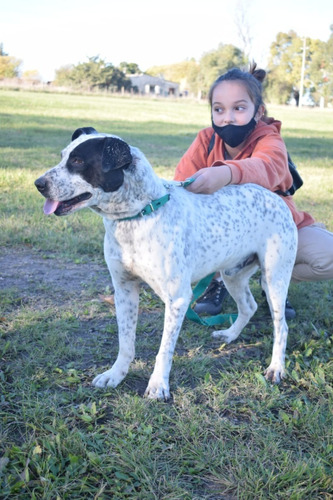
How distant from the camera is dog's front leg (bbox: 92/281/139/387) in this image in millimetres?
2869

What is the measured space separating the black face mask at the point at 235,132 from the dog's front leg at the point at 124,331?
1335 millimetres

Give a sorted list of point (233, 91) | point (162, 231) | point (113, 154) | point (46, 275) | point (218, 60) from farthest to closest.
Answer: point (218, 60)
point (46, 275)
point (233, 91)
point (162, 231)
point (113, 154)

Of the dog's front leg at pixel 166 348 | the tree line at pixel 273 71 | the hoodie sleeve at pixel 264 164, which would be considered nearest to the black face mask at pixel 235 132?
the hoodie sleeve at pixel 264 164

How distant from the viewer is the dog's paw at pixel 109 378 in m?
2.86

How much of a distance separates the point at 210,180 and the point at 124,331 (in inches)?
41.3

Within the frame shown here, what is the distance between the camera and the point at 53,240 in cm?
527

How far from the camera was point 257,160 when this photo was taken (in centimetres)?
320

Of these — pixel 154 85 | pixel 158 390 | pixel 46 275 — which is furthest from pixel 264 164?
pixel 154 85

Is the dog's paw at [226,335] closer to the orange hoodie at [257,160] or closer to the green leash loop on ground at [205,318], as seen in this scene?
the green leash loop on ground at [205,318]

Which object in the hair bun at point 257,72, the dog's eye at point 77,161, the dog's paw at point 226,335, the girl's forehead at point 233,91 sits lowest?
the dog's paw at point 226,335

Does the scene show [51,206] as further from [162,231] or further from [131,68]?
[131,68]

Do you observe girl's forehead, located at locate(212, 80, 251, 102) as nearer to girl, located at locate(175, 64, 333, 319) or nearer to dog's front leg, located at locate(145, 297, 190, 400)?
girl, located at locate(175, 64, 333, 319)

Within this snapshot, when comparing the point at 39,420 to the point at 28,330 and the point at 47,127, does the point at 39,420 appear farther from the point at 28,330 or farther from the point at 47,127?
the point at 47,127

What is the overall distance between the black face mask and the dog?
1.63 feet
